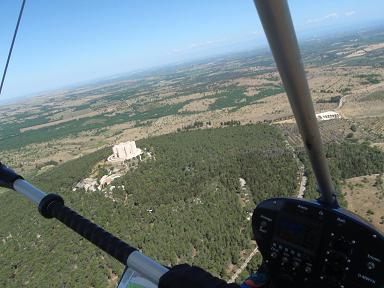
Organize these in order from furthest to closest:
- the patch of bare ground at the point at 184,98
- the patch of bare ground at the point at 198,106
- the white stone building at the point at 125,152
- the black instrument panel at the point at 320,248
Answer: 1. the patch of bare ground at the point at 184,98
2. the patch of bare ground at the point at 198,106
3. the white stone building at the point at 125,152
4. the black instrument panel at the point at 320,248

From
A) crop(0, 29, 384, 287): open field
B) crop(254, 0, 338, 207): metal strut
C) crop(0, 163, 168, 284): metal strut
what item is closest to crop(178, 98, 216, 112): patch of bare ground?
crop(0, 29, 384, 287): open field

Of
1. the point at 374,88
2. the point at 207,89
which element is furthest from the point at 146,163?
the point at 207,89

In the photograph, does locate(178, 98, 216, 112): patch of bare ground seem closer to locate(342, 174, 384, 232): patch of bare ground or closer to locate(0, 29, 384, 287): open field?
locate(0, 29, 384, 287): open field

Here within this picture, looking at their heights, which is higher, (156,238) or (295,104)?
(295,104)

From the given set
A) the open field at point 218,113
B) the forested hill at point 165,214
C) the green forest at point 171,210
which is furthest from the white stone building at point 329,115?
the green forest at point 171,210

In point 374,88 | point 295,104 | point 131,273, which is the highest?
point 295,104

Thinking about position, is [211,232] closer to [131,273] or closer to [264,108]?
[131,273]

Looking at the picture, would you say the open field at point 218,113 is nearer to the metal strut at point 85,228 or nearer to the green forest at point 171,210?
the green forest at point 171,210
